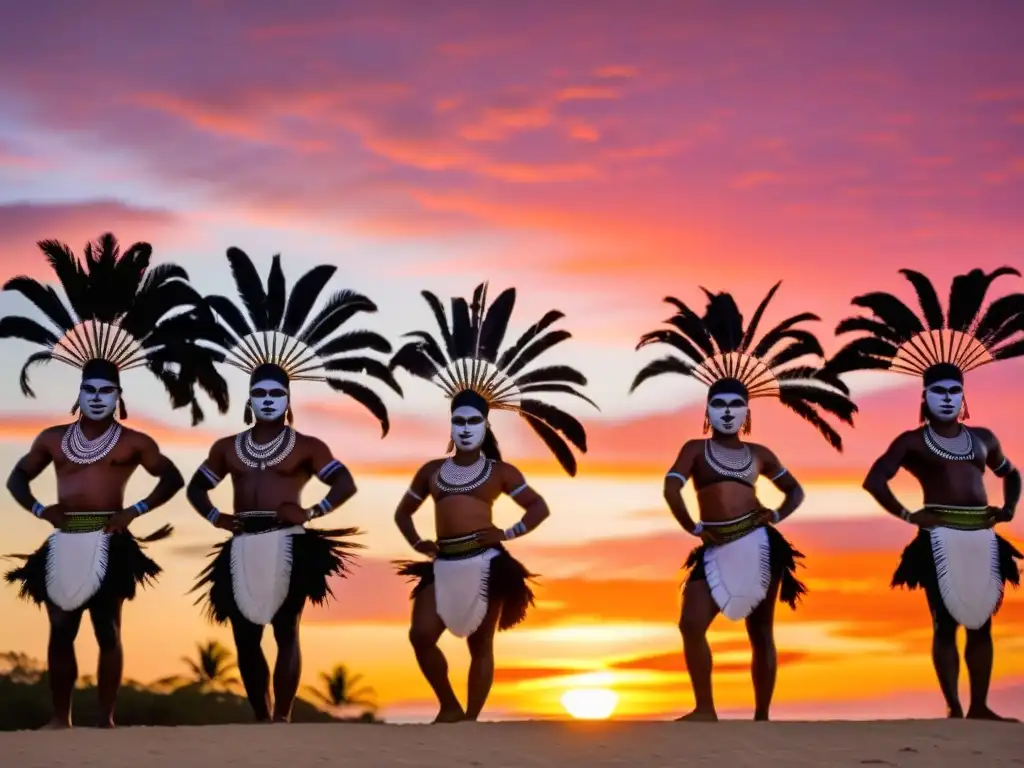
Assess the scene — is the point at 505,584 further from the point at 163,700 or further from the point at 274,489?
the point at 163,700

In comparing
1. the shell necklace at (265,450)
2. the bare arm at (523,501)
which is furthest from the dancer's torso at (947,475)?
the shell necklace at (265,450)

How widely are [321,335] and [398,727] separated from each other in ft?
11.8

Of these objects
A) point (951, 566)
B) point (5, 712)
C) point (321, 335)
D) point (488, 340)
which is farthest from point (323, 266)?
point (5, 712)

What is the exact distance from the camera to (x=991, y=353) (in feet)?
47.6

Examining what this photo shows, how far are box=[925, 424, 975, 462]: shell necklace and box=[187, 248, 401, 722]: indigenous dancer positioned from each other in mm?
4514

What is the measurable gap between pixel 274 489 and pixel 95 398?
1.70 m

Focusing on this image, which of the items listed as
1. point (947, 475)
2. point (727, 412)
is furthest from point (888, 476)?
point (727, 412)

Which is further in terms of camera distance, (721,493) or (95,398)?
(95,398)

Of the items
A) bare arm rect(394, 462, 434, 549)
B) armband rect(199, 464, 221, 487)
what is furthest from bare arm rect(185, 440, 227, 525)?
bare arm rect(394, 462, 434, 549)

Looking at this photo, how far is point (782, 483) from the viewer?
1381cm

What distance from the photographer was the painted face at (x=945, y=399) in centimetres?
1405

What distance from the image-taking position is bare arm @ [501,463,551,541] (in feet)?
44.2

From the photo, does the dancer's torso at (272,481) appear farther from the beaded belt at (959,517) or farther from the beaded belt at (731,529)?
the beaded belt at (959,517)

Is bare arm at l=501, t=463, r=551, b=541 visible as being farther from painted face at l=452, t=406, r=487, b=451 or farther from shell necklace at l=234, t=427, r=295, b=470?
shell necklace at l=234, t=427, r=295, b=470
